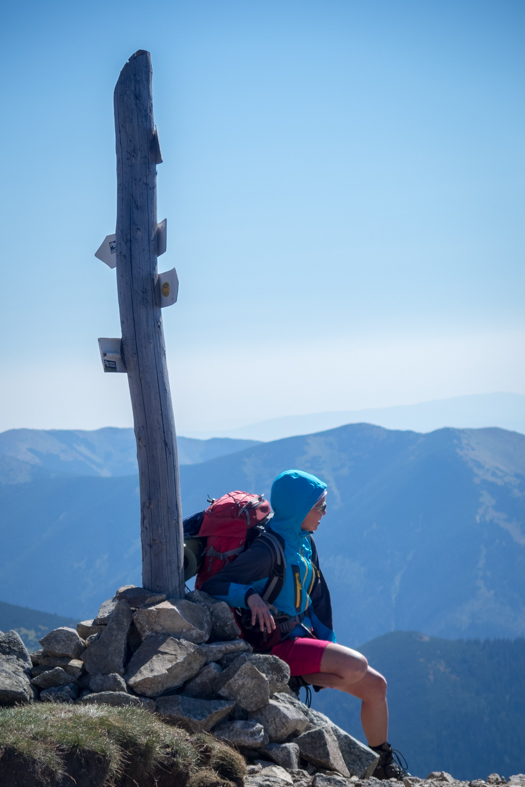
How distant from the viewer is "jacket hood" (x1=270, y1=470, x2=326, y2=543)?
235 inches

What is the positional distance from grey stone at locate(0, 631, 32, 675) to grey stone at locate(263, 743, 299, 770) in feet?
6.95

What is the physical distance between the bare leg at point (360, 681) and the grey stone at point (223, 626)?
84 centimetres

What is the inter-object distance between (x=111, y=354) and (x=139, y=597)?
2.32 meters

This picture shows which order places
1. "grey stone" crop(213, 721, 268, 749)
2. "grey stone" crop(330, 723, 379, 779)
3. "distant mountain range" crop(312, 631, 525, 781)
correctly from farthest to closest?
"distant mountain range" crop(312, 631, 525, 781), "grey stone" crop(330, 723, 379, 779), "grey stone" crop(213, 721, 268, 749)

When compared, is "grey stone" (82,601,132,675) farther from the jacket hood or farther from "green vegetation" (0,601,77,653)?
"green vegetation" (0,601,77,653)

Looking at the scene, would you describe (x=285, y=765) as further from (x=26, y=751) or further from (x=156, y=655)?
(x=26, y=751)

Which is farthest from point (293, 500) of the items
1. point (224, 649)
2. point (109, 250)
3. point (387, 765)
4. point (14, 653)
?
point (109, 250)

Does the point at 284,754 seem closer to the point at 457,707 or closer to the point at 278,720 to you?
the point at 278,720

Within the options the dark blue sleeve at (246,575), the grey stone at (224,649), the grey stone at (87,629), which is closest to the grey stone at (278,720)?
the grey stone at (224,649)

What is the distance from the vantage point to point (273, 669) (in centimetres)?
534

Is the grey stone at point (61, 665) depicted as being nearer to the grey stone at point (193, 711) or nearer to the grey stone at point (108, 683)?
the grey stone at point (108, 683)

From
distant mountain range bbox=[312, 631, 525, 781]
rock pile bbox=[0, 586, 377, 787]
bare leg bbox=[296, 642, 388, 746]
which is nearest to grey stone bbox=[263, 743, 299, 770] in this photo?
rock pile bbox=[0, 586, 377, 787]

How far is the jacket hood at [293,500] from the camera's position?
19.6 feet

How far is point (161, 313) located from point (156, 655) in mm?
3198
